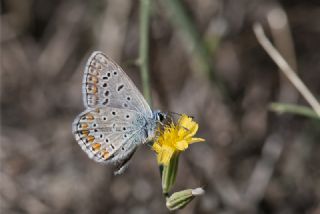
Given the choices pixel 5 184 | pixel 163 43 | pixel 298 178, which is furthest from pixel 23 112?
pixel 298 178

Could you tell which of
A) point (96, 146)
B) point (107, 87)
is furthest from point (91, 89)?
point (96, 146)

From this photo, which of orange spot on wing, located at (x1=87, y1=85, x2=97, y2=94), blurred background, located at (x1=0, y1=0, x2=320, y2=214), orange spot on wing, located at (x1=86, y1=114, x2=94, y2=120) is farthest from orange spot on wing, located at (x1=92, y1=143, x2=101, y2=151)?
blurred background, located at (x1=0, y1=0, x2=320, y2=214)

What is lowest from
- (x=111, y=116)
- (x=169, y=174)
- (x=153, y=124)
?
(x=169, y=174)

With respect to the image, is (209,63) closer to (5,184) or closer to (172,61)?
(172,61)

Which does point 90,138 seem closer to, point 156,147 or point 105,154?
point 105,154

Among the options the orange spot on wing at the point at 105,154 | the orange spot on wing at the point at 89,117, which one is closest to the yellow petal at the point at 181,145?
the orange spot on wing at the point at 105,154
